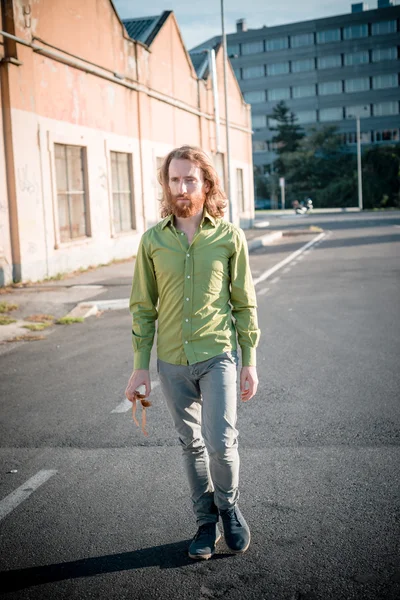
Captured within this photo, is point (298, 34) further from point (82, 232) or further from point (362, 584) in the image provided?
point (362, 584)

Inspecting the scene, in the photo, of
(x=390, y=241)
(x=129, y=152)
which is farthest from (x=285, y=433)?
(x=390, y=241)

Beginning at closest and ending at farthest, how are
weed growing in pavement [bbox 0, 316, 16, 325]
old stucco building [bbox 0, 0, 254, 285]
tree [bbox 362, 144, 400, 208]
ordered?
weed growing in pavement [bbox 0, 316, 16, 325] < old stucco building [bbox 0, 0, 254, 285] < tree [bbox 362, 144, 400, 208]

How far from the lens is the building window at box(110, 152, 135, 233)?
20469 millimetres

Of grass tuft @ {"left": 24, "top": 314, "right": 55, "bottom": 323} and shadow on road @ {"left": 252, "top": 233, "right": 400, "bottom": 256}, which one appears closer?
grass tuft @ {"left": 24, "top": 314, "right": 55, "bottom": 323}

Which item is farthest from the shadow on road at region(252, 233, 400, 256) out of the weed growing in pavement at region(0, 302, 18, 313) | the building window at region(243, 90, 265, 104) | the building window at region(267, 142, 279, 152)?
the building window at region(243, 90, 265, 104)

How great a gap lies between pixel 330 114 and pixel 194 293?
8787cm

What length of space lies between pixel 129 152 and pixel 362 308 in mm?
12344

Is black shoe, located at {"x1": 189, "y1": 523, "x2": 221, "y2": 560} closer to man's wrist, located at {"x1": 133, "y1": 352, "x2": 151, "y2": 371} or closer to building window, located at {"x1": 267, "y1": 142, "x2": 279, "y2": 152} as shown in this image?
man's wrist, located at {"x1": 133, "y1": 352, "x2": 151, "y2": 371}

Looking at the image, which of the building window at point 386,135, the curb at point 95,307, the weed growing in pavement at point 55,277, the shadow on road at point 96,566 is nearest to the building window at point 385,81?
the building window at point 386,135

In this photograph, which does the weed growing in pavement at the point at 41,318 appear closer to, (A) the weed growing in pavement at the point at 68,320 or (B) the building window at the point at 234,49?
(A) the weed growing in pavement at the point at 68,320

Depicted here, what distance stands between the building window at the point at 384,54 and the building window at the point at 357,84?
2601mm

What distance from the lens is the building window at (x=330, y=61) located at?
8481 cm

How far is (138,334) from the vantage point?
3.59 m

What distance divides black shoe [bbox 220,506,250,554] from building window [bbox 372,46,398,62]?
87614 mm
